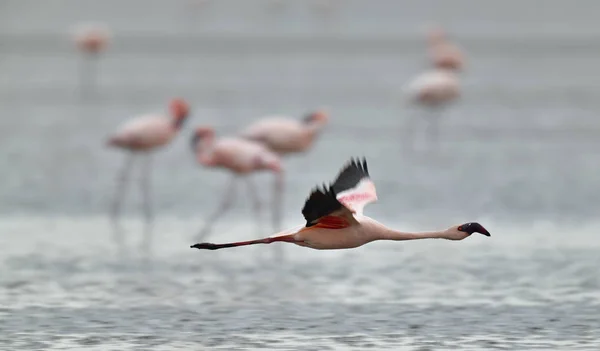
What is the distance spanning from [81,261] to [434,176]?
608cm

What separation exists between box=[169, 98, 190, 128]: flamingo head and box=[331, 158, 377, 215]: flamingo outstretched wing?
569 cm

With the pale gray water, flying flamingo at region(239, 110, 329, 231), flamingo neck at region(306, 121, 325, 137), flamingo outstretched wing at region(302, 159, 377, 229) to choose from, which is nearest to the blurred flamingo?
the pale gray water

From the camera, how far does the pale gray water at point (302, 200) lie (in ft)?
28.9

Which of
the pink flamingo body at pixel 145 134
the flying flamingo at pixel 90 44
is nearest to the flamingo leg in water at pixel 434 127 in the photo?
the pink flamingo body at pixel 145 134

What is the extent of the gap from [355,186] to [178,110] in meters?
A: 5.88

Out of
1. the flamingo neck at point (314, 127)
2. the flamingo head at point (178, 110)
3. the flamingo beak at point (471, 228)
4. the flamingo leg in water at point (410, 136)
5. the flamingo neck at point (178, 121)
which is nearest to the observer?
the flamingo beak at point (471, 228)

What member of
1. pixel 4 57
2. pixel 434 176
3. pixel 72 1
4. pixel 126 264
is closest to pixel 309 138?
pixel 434 176

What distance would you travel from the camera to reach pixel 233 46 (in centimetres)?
3488

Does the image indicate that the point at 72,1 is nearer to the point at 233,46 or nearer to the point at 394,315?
the point at 233,46

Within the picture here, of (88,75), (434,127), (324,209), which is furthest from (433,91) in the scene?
(324,209)

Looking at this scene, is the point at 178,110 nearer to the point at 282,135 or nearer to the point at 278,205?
the point at 282,135

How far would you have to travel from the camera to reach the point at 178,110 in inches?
567

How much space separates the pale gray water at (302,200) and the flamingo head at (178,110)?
2.63 feet

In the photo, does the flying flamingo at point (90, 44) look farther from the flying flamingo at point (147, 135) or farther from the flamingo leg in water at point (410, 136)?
the flying flamingo at point (147, 135)
